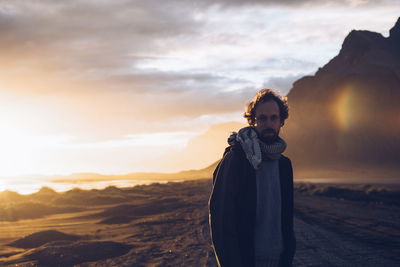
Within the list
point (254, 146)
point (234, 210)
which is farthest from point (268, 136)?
point (234, 210)

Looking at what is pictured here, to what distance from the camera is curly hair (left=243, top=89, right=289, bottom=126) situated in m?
4.21

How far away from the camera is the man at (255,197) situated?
11.9ft

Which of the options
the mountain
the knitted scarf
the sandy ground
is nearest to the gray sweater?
the knitted scarf

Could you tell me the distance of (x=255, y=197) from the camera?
3.74m

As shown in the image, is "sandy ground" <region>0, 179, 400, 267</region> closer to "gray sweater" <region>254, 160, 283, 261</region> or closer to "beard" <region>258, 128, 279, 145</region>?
"gray sweater" <region>254, 160, 283, 261</region>

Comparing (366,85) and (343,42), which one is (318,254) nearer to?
(366,85)

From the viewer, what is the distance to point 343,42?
139000 millimetres

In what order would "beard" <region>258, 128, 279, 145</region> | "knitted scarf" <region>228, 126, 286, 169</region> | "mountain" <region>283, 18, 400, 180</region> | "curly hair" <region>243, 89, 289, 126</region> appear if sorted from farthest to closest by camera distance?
"mountain" <region>283, 18, 400, 180</region>, "curly hair" <region>243, 89, 289, 126</region>, "beard" <region>258, 128, 279, 145</region>, "knitted scarf" <region>228, 126, 286, 169</region>

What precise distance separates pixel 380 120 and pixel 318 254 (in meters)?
112

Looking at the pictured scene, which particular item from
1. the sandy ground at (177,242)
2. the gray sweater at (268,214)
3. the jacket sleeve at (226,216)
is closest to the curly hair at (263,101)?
the gray sweater at (268,214)

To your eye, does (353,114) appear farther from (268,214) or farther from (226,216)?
(226,216)

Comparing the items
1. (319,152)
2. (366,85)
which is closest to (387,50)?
Result: (366,85)

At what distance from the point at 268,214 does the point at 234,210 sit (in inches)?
15.7

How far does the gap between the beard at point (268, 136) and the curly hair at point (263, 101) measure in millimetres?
238
